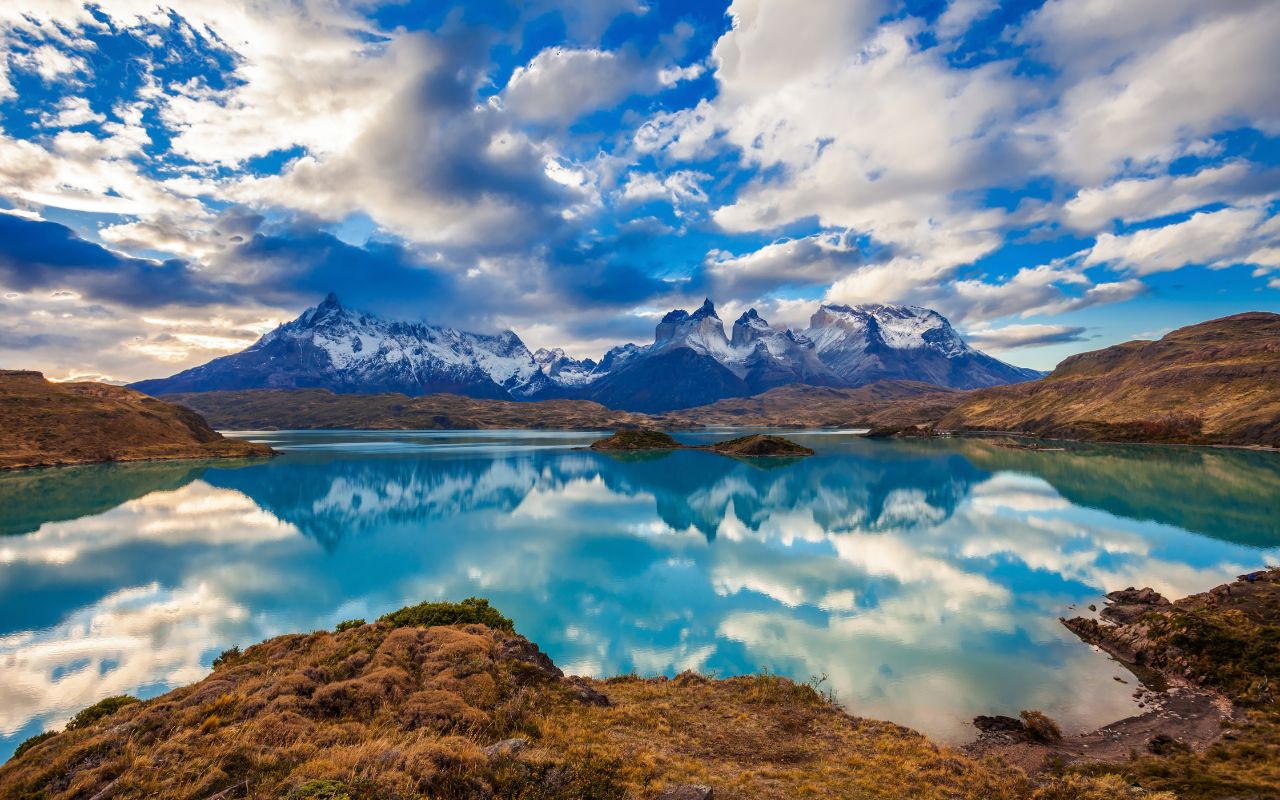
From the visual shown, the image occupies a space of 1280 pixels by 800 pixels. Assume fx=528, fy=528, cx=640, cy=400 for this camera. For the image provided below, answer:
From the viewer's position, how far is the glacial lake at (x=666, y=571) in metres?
28.5

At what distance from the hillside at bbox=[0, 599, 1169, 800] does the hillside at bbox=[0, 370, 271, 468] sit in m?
157

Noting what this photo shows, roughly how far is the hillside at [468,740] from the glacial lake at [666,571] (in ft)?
17.8

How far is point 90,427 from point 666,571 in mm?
172624

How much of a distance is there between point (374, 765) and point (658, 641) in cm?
2270

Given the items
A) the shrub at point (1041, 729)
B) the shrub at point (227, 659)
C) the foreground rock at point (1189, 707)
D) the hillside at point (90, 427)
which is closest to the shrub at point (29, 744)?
the shrub at point (227, 659)

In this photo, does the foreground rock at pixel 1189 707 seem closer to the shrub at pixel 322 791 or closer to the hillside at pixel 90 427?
the shrub at pixel 322 791

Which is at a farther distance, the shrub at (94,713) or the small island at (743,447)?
the small island at (743,447)

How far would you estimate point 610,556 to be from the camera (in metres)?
54.8

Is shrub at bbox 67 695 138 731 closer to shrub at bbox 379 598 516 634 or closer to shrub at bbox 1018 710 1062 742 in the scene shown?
shrub at bbox 379 598 516 634

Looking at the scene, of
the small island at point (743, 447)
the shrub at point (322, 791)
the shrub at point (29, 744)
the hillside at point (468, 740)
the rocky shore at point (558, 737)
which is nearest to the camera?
the shrub at point (322, 791)

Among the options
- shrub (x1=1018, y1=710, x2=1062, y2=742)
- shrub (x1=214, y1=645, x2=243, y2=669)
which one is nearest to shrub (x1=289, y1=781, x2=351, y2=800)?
shrub (x1=214, y1=645, x2=243, y2=669)

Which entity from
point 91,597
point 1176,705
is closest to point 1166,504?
point 1176,705

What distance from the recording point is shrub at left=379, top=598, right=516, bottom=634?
27.1 metres

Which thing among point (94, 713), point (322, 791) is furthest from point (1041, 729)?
point (94, 713)
